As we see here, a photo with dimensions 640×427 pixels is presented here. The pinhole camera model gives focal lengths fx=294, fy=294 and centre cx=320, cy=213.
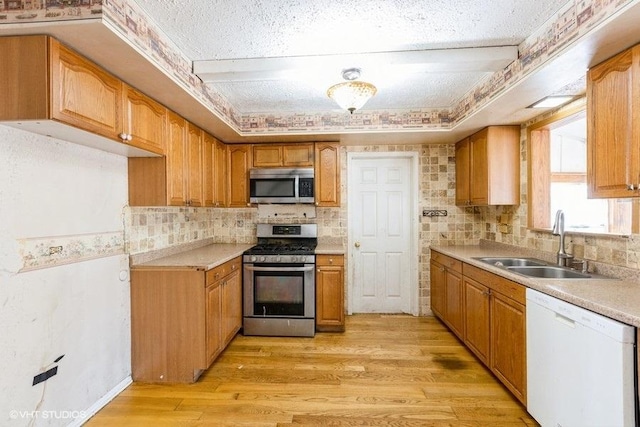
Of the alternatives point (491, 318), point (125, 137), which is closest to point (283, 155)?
point (125, 137)

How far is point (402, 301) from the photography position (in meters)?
3.83

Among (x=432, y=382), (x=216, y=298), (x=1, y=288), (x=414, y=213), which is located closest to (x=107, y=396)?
(x=216, y=298)

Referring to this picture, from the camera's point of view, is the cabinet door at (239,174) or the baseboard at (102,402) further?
the cabinet door at (239,174)

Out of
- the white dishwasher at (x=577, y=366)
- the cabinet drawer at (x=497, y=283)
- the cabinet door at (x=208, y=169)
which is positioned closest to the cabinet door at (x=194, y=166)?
the cabinet door at (x=208, y=169)

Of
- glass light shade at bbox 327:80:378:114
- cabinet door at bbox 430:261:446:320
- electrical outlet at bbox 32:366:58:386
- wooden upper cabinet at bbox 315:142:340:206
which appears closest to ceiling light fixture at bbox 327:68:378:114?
glass light shade at bbox 327:80:378:114

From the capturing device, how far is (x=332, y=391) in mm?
2223

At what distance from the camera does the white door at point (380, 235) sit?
3.82 m

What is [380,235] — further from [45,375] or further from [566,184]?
[45,375]

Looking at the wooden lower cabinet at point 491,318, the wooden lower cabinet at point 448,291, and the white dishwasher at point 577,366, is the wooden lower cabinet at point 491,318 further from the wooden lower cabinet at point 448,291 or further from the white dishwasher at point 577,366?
the white dishwasher at point 577,366

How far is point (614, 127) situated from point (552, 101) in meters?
0.79

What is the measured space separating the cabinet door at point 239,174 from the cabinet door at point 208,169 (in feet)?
1.07

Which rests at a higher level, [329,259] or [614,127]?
[614,127]

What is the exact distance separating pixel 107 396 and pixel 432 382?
2408 millimetres

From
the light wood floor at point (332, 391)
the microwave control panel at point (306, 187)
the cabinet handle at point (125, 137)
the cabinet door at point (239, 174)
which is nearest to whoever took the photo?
the cabinet handle at point (125, 137)
